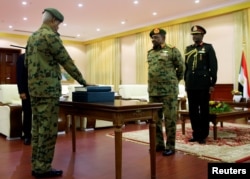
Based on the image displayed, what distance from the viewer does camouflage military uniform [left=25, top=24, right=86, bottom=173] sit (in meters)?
2.38

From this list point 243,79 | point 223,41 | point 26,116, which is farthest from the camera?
point 223,41

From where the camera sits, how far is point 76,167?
2816mm

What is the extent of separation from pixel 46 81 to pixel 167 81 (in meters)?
1.47

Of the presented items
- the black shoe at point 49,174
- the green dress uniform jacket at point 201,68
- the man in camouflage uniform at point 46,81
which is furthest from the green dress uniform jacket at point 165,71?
the black shoe at point 49,174

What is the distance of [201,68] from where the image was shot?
371 cm

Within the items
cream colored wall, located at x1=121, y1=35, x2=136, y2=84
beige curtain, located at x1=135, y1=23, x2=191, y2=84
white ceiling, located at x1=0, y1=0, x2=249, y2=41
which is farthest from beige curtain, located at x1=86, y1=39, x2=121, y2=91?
beige curtain, located at x1=135, y1=23, x2=191, y2=84

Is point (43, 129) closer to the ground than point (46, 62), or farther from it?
closer to the ground

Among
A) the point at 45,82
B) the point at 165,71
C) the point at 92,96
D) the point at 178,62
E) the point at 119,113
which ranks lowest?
the point at 119,113

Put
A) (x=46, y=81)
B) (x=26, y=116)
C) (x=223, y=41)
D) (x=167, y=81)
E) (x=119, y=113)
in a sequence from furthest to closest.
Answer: (x=223, y=41) < (x=26, y=116) < (x=167, y=81) < (x=46, y=81) < (x=119, y=113)

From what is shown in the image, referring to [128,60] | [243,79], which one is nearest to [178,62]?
[243,79]

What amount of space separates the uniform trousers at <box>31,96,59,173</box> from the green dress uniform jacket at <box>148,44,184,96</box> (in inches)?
51.0

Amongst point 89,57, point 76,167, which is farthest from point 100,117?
point 89,57

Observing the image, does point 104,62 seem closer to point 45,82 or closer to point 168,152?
point 168,152

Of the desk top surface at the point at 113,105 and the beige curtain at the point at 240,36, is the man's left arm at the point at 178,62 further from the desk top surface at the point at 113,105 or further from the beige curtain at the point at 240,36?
the beige curtain at the point at 240,36
